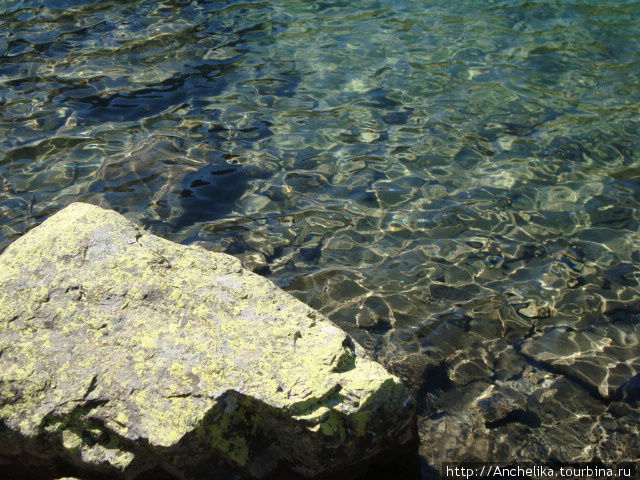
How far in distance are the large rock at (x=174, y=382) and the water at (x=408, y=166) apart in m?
0.97

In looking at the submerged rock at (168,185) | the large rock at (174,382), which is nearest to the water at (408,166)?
the submerged rock at (168,185)

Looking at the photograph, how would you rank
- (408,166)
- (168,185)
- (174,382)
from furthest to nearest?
(408,166) → (168,185) → (174,382)

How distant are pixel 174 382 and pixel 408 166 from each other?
4.03 m

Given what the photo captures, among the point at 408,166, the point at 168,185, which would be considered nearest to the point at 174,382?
the point at 168,185

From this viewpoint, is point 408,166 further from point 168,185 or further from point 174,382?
point 174,382

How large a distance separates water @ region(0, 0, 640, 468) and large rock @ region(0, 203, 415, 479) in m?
0.97

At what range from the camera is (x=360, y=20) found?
32.4 feet

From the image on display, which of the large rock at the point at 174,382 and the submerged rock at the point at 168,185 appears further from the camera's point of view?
the submerged rock at the point at 168,185

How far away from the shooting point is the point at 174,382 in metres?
3.08

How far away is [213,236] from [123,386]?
258cm

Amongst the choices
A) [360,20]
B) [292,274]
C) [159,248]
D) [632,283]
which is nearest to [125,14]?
[360,20]

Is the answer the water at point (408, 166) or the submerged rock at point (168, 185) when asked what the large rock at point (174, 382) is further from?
the submerged rock at point (168, 185)

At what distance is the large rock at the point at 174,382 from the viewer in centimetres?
299

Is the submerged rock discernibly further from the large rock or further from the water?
the large rock
